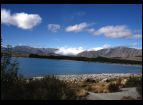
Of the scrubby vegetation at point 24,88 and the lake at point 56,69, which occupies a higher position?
the lake at point 56,69

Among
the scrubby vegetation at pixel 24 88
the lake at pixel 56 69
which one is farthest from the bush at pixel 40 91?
the lake at pixel 56 69

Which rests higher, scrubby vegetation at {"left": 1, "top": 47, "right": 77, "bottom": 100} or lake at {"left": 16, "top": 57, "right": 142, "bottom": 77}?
lake at {"left": 16, "top": 57, "right": 142, "bottom": 77}

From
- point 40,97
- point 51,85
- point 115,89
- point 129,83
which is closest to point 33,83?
point 51,85

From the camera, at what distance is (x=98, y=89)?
1179cm

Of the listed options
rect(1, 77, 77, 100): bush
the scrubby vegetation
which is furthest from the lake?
rect(1, 77, 77, 100): bush

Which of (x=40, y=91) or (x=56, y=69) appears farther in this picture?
(x=56, y=69)

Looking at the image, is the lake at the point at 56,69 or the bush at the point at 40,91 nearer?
the bush at the point at 40,91

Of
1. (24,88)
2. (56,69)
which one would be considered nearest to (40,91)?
(24,88)

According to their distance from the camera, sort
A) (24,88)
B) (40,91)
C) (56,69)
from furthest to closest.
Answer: (56,69)
(24,88)
(40,91)

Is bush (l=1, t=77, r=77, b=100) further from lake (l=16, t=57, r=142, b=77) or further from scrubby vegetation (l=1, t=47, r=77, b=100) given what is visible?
lake (l=16, t=57, r=142, b=77)

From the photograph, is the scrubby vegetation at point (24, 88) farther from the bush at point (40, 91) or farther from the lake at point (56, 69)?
the lake at point (56, 69)

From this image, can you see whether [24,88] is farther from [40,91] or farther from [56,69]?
[56,69]

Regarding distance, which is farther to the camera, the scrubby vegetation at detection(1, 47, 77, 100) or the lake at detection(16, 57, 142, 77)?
the lake at detection(16, 57, 142, 77)
